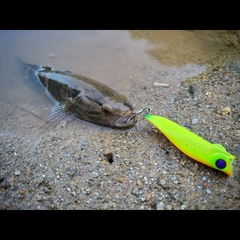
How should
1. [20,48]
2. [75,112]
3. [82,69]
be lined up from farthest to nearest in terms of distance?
1. [20,48]
2. [82,69]
3. [75,112]

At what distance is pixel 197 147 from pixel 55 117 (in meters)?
2.05

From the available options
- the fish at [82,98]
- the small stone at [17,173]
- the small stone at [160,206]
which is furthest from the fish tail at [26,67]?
the small stone at [160,206]

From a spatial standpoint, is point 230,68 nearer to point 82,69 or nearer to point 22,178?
point 82,69

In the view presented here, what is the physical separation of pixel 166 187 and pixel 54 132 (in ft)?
5.44

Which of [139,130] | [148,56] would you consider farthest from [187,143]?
[148,56]

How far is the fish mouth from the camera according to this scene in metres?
3.22

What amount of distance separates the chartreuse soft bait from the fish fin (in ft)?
4.32

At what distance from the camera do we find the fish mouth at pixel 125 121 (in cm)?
322

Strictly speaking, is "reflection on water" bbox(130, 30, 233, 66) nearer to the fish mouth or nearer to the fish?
the fish

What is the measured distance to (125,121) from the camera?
127 inches

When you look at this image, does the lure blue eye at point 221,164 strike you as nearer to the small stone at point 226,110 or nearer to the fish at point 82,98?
the small stone at point 226,110

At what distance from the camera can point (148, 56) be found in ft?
15.3

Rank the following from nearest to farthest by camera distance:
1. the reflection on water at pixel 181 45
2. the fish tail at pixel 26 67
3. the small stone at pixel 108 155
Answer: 1. the small stone at pixel 108 155
2. the reflection on water at pixel 181 45
3. the fish tail at pixel 26 67

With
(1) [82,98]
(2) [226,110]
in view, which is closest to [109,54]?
(1) [82,98]
